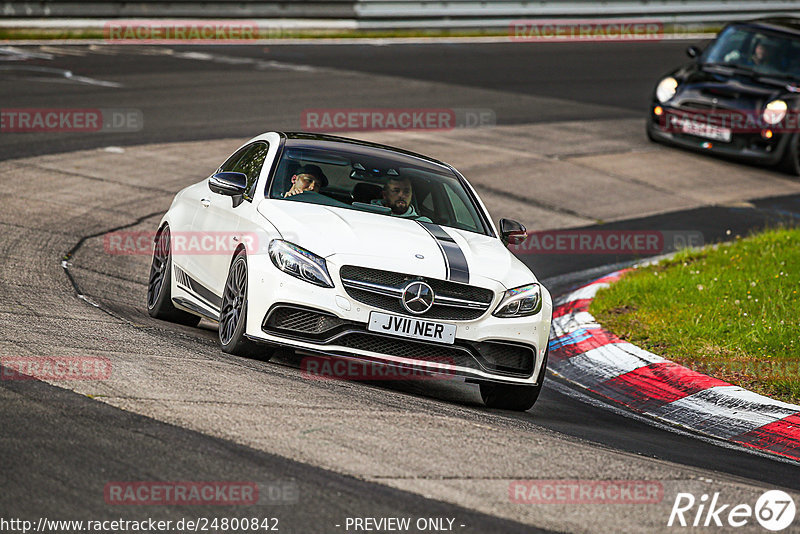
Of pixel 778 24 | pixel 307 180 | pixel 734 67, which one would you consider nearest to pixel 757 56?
pixel 734 67

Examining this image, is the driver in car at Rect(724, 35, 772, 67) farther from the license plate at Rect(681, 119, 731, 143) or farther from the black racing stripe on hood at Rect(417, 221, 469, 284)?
the black racing stripe on hood at Rect(417, 221, 469, 284)

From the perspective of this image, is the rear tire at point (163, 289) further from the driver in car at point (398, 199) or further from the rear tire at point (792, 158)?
the rear tire at point (792, 158)

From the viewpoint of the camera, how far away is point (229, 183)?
8008 millimetres

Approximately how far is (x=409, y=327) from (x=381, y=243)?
1.93 feet

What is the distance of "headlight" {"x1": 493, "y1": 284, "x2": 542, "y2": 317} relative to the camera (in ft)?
23.9

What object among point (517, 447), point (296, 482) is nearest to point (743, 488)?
point (517, 447)

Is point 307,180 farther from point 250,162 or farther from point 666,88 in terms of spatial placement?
point 666,88

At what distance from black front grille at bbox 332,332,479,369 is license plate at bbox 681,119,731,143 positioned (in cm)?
1126

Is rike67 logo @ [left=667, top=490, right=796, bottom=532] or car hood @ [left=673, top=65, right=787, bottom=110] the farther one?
car hood @ [left=673, top=65, right=787, bottom=110]

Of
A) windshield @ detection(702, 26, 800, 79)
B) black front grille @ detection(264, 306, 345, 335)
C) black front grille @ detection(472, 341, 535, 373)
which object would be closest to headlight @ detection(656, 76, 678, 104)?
windshield @ detection(702, 26, 800, 79)

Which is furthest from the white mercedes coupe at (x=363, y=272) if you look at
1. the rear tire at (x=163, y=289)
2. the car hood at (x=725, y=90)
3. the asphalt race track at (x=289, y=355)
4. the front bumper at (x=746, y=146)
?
the front bumper at (x=746, y=146)

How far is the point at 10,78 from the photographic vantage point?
18469mm

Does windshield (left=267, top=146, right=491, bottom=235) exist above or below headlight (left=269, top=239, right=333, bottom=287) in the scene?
above

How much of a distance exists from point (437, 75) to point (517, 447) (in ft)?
58.1
